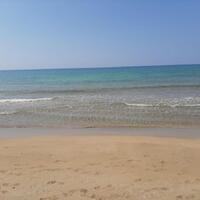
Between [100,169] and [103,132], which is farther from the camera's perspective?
[103,132]

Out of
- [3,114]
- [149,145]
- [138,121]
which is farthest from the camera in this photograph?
[3,114]

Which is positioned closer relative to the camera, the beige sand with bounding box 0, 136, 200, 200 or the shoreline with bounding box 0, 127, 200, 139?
the beige sand with bounding box 0, 136, 200, 200

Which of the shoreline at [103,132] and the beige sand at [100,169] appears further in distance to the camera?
the shoreline at [103,132]

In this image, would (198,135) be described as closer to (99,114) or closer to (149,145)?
(149,145)

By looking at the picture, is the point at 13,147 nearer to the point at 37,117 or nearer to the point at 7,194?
the point at 7,194

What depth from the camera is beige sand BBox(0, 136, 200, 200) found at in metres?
5.79

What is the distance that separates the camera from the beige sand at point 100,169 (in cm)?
579

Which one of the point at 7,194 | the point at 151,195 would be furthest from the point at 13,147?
the point at 151,195

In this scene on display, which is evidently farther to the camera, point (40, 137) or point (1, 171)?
point (40, 137)

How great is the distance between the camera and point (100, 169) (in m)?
7.35

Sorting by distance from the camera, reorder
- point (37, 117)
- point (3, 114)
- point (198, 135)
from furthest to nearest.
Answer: point (3, 114) < point (37, 117) < point (198, 135)

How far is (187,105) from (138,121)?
5.07 m

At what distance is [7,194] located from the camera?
5.81 meters

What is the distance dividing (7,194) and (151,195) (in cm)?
232
